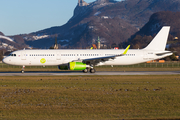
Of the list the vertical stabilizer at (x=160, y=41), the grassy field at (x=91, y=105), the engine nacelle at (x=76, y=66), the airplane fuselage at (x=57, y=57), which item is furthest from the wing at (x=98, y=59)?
the grassy field at (x=91, y=105)

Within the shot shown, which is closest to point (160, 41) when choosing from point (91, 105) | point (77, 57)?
point (77, 57)

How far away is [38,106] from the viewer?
50.7ft

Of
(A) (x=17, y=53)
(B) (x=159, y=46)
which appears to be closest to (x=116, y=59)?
(B) (x=159, y=46)

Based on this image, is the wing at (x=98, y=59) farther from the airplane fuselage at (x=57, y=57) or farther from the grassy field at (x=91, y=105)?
the grassy field at (x=91, y=105)

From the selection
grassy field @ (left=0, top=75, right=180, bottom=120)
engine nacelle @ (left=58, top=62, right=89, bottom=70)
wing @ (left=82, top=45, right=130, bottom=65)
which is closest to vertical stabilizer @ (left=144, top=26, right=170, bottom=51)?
wing @ (left=82, top=45, right=130, bottom=65)

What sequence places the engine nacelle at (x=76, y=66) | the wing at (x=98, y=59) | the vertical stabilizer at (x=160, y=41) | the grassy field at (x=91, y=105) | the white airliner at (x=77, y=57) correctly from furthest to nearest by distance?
the vertical stabilizer at (x=160, y=41) → the white airliner at (x=77, y=57) → the wing at (x=98, y=59) → the engine nacelle at (x=76, y=66) → the grassy field at (x=91, y=105)

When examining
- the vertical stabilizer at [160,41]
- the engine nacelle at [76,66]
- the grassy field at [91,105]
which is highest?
the vertical stabilizer at [160,41]

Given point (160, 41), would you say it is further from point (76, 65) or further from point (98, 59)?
point (76, 65)

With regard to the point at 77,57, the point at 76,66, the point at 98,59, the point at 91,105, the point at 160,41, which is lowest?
the point at 91,105

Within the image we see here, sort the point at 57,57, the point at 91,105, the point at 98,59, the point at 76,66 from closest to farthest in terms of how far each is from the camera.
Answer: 1. the point at 91,105
2. the point at 76,66
3. the point at 98,59
4. the point at 57,57

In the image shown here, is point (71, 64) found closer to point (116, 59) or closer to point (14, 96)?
point (116, 59)

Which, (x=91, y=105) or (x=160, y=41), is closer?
(x=91, y=105)

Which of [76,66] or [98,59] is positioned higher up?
[98,59]

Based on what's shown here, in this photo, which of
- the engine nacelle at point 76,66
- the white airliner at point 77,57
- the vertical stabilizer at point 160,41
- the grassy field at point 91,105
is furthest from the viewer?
the vertical stabilizer at point 160,41
